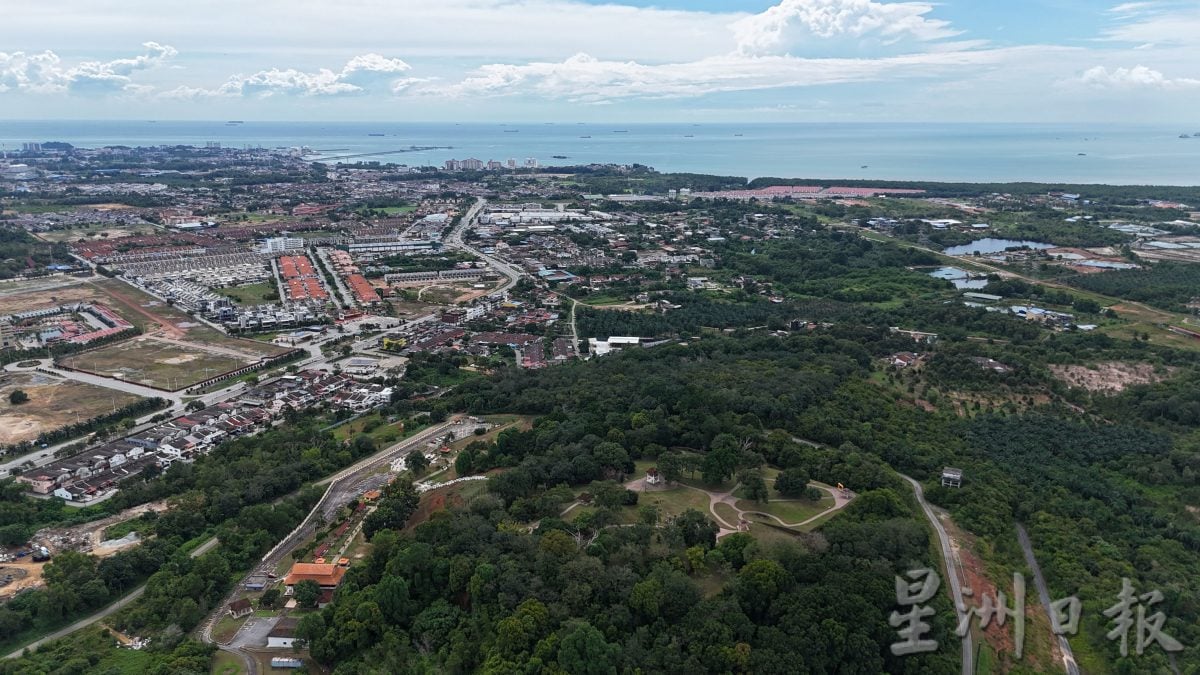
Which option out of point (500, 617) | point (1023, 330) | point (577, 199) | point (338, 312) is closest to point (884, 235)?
point (1023, 330)

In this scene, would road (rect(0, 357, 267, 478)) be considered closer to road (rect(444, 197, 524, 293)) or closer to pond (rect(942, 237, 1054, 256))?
road (rect(444, 197, 524, 293))

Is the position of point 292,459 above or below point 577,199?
below

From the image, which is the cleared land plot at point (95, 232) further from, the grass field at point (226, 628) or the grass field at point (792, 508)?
the grass field at point (792, 508)

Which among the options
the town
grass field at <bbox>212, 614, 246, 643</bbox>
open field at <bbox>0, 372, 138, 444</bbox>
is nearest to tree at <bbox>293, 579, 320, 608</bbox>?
the town

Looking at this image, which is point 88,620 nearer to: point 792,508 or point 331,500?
point 331,500

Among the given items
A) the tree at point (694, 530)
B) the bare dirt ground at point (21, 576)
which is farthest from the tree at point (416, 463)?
the bare dirt ground at point (21, 576)

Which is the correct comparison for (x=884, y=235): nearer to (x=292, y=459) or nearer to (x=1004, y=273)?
(x=1004, y=273)

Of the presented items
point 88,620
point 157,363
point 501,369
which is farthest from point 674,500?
point 157,363
